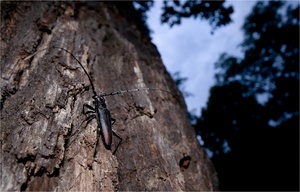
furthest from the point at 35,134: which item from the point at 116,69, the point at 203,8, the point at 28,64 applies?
the point at 203,8

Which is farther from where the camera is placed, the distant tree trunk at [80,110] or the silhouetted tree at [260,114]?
the silhouetted tree at [260,114]

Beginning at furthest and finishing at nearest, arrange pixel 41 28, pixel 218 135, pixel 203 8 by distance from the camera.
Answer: pixel 218 135 < pixel 203 8 < pixel 41 28

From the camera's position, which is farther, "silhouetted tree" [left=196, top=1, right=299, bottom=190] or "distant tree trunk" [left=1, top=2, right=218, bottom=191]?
"silhouetted tree" [left=196, top=1, right=299, bottom=190]

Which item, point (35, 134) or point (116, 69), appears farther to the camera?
point (116, 69)

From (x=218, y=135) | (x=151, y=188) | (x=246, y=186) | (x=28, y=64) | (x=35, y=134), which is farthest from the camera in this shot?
(x=218, y=135)

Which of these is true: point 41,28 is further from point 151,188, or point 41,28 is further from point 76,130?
point 151,188
